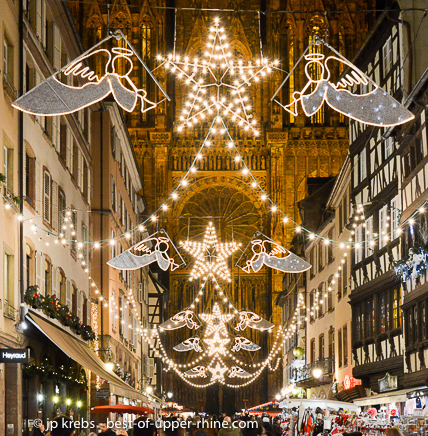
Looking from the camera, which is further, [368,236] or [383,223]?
[368,236]

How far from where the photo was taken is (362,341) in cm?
Answer: 2733

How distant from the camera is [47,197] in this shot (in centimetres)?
2112

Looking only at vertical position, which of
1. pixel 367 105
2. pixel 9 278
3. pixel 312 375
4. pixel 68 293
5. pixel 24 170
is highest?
pixel 24 170

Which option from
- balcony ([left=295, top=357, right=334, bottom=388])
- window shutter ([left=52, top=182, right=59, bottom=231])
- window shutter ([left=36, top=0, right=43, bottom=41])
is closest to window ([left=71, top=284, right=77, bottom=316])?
window shutter ([left=52, top=182, right=59, bottom=231])

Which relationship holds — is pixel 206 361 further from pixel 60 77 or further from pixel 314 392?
pixel 60 77

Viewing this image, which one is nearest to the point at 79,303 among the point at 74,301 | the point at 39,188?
the point at 74,301

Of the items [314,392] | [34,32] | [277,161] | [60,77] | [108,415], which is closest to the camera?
[34,32]

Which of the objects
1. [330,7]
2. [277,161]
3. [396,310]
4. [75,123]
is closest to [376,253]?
[396,310]

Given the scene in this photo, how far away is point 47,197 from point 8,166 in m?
3.91

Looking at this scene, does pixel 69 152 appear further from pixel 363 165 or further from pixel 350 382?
pixel 350 382

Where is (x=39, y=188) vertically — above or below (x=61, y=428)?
above

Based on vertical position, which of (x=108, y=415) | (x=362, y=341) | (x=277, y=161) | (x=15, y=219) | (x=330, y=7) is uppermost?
(x=330, y=7)

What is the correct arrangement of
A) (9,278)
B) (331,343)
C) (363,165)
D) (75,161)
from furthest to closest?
(331,343)
(363,165)
(75,161)
(9,278)

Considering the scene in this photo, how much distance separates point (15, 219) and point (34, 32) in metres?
4.63
